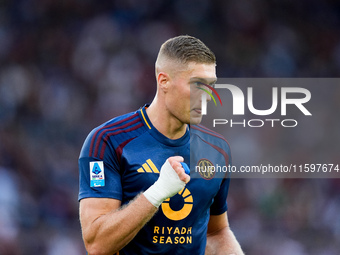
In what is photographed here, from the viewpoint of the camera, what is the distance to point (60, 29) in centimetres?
907

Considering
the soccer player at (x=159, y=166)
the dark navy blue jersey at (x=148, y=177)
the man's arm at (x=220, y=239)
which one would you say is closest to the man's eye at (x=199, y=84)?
the soccer player at (x=159, y=166)

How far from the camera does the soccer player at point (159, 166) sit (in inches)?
125

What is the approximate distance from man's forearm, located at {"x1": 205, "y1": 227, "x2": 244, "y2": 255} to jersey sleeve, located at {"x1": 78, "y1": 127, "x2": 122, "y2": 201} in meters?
0.92

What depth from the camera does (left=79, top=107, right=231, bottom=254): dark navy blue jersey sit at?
10.8 feet

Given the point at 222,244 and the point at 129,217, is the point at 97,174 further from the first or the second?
the point at 222,244

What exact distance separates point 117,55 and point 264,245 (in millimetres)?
3587

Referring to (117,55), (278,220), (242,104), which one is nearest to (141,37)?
(117,55)

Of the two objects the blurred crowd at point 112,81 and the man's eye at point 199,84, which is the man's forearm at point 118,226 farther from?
the blurred crowd at point 112,81

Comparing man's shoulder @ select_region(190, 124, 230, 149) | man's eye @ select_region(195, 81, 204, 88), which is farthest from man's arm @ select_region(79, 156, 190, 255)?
man's shoulder @ select_region(190, 124, 230, 149)

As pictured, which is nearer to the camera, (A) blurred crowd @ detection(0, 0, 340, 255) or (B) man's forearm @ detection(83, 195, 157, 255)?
(B) man's forearm @ detection(83, 195, 157, 255)

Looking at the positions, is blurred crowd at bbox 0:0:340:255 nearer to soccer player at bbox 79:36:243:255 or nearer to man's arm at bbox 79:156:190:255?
soccer player at bbox 79:36:243:255

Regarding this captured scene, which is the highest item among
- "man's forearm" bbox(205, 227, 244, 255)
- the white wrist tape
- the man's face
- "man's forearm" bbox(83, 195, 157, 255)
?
the man's face

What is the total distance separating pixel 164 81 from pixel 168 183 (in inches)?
28.8

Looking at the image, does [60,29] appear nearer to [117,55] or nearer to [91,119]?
[117,55]
